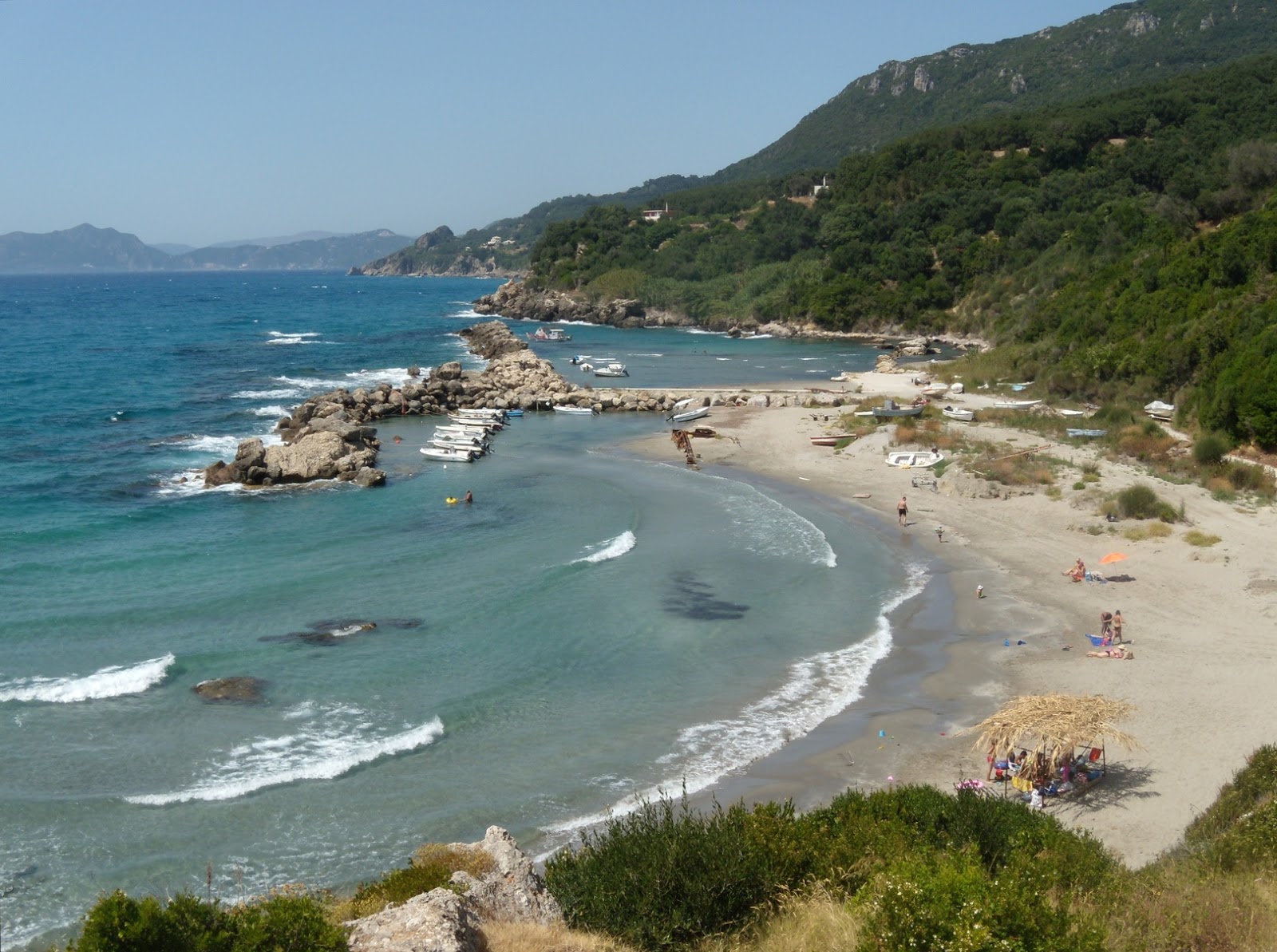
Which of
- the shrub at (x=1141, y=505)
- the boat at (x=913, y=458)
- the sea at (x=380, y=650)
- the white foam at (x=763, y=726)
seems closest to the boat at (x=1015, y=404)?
the boat at (x=913, y=458)

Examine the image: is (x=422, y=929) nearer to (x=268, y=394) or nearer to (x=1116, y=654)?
(x=1116, y=654)

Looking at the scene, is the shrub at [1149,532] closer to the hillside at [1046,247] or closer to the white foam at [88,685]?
the hillside at [1046,247]

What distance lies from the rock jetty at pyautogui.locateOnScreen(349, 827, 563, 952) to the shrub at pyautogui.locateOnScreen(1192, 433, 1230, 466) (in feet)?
101

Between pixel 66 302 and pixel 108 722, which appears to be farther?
pixel 66 302

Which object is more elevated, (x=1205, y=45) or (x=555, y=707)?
(x=1205, y=45)

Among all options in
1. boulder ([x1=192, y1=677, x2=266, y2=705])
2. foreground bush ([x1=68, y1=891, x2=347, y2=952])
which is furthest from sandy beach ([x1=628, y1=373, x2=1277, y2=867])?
boulder ([x1=192, y1=677, x2=266, y2=705])

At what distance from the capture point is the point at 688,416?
54.0 m

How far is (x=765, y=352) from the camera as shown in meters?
86.1

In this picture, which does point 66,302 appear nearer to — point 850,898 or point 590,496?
point 590,496

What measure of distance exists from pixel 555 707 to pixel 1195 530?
19.1 metres

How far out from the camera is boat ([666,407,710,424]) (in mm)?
53750

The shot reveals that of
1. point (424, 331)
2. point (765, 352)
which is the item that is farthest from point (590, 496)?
point (424, 331)

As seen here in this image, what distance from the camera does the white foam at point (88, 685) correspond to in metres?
19.8

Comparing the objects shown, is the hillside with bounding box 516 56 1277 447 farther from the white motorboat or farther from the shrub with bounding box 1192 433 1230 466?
the white motorboat
